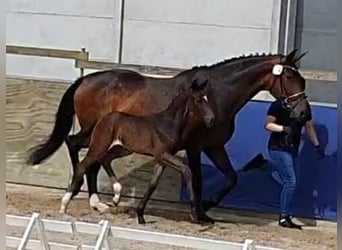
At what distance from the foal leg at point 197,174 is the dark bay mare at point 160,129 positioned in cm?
8

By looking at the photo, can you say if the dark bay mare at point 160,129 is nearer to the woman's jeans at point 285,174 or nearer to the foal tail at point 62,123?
the foal tail at point 62,123

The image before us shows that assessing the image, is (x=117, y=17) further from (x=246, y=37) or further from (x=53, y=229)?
(x=53, y=229)

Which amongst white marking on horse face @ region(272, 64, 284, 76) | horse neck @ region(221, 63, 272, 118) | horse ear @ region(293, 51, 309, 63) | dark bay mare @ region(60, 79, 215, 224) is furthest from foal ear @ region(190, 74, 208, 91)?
horse ear @ region(293, 51, 309, 63)

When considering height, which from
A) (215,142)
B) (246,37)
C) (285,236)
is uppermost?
(246,37)

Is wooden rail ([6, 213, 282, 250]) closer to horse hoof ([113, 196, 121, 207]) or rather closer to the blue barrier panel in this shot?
horse hoof ([113, 196, 121, 207])

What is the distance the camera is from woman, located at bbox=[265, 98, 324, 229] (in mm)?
4680

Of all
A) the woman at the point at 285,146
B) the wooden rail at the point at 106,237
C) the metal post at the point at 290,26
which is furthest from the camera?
the metal post at the point at 290,26

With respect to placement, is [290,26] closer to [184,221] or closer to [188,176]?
[188,176]

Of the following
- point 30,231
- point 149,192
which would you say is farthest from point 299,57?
point 30,231

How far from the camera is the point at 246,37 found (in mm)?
5355

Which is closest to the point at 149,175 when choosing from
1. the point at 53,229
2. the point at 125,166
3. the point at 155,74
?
the point at 125,166

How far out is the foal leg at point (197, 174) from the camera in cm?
474

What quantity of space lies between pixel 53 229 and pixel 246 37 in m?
2.22

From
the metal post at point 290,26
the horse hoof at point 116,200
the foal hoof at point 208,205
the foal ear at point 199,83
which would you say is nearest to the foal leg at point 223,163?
the foal hoof at point 208,205
